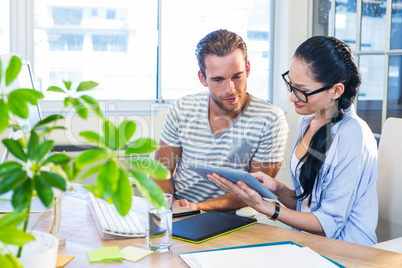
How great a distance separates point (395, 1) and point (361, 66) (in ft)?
1.48

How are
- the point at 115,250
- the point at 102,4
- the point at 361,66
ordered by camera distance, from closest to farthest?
1. the point at 115,250
2. the point at 361,66
3. the point at 102,4

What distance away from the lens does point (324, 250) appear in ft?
3.78

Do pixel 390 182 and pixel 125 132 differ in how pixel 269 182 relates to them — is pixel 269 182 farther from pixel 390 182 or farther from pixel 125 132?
pixel 125 132

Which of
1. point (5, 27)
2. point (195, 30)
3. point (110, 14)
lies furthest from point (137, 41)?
point (5, 27)

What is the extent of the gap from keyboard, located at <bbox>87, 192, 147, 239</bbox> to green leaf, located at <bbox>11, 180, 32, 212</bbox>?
0.77m

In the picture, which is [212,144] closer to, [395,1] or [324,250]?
[324,250]

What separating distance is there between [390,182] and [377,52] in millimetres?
1245

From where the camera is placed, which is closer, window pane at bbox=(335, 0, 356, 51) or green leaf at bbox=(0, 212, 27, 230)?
green leaf at bbox=(0, 212, 27, 230)

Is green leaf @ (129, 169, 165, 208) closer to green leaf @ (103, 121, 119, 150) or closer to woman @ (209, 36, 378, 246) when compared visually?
green leaf @ (103, 121, 119, 150)

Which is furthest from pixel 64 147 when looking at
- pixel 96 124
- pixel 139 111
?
pixel 139 111

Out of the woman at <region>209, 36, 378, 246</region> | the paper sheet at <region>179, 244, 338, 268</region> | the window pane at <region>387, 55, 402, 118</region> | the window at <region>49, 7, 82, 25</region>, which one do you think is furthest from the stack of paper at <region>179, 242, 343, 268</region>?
the window at <region>49, 7, 82, 25</region>

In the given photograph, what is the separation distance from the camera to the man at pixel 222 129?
6.50ft

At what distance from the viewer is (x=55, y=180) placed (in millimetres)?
490

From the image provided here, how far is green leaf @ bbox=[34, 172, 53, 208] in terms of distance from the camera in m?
0.48
